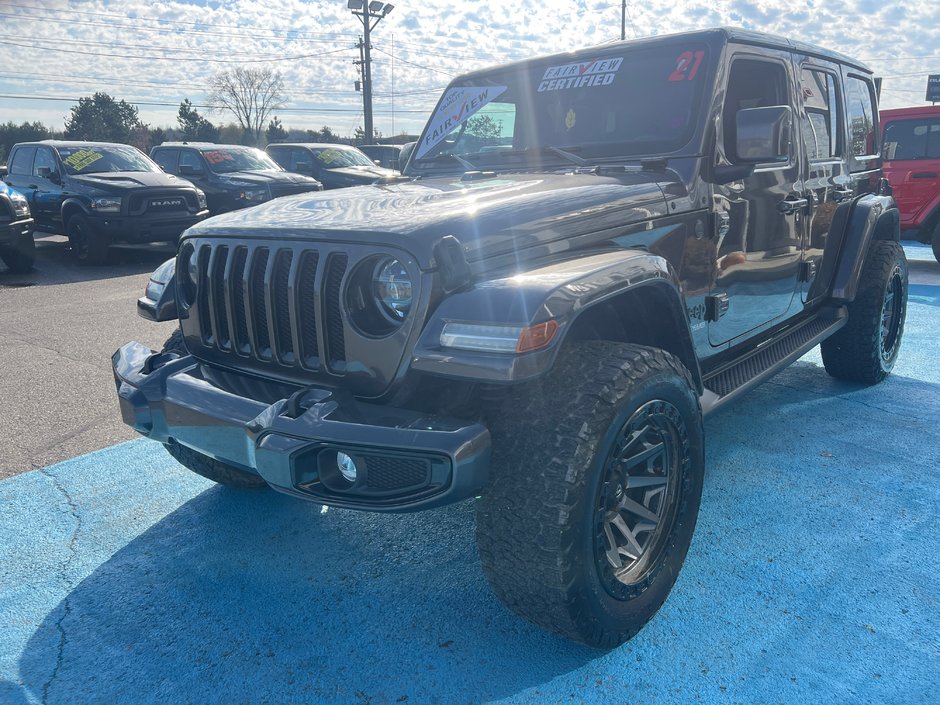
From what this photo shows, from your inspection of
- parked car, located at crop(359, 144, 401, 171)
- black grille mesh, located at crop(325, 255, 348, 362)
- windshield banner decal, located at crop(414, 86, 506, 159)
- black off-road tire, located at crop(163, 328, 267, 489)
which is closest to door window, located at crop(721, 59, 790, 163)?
windshield banner decal, located at crop(414, 86, 506, 159)

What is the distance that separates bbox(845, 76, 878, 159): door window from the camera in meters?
4.53

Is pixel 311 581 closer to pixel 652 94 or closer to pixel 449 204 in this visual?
pixel 449 204

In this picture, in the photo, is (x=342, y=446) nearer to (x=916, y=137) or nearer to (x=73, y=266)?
(x=916, y=137)

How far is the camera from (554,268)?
89.8 inches

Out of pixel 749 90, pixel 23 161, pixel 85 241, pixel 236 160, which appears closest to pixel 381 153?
pixel 236 160

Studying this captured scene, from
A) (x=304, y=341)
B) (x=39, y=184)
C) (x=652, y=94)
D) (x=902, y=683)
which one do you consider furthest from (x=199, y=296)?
(x=39, y=184)

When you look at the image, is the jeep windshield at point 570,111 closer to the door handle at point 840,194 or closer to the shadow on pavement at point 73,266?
the door handle at point 840,194

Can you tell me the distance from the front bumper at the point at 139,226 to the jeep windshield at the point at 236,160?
2.40 metres

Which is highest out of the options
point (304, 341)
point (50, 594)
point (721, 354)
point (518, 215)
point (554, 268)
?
point (518, 215)

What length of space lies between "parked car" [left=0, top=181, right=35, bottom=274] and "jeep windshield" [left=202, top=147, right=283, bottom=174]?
3628mm

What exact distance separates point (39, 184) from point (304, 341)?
12.0 metres

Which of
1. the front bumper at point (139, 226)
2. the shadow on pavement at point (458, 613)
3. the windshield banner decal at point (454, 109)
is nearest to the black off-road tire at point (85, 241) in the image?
the front bumper at point (139, 226)

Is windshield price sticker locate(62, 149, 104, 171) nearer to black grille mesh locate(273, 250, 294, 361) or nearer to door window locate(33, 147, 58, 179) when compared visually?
door window locate(33, 147, 58, 179)

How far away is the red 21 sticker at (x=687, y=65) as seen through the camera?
317 cm
